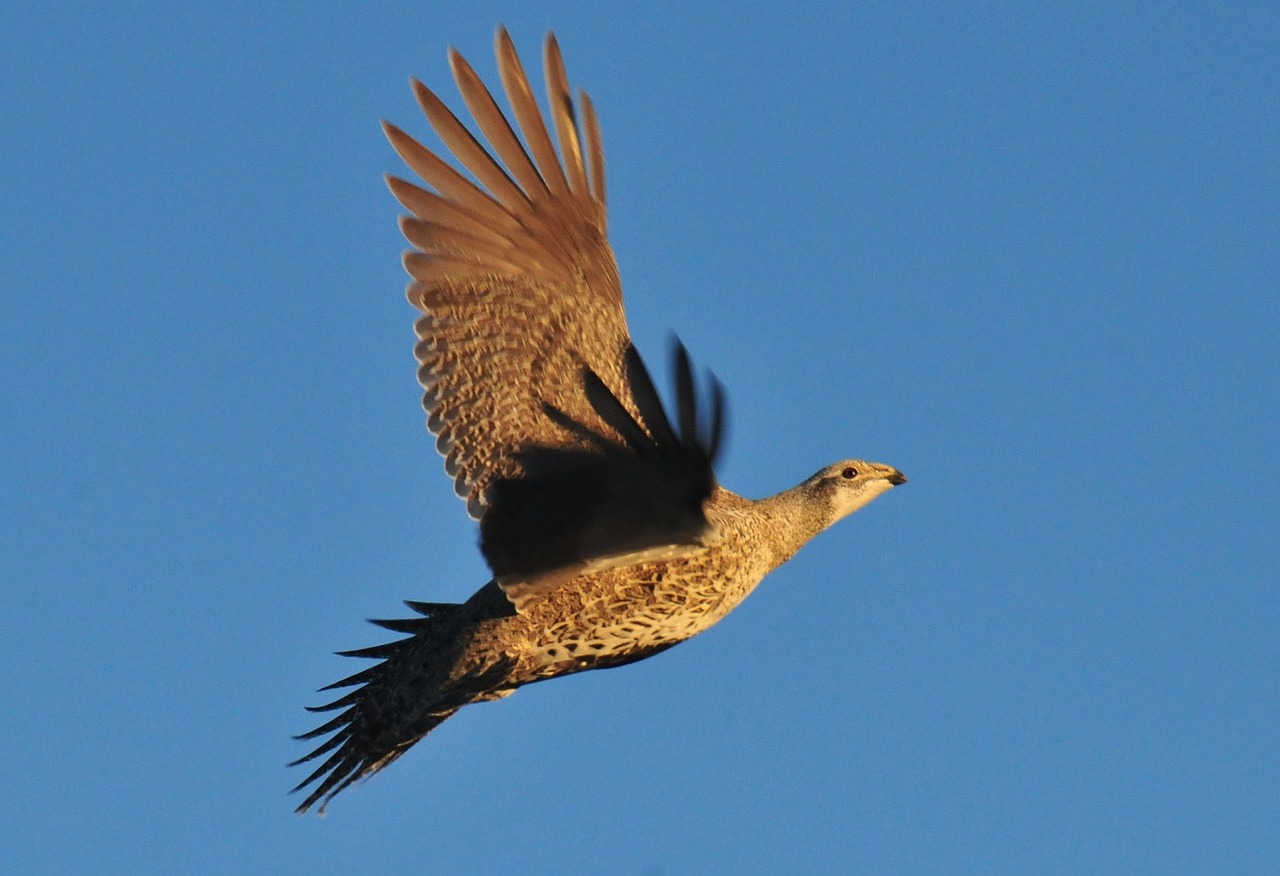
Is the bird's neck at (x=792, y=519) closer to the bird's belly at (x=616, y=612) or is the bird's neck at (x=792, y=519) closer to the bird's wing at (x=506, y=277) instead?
the bird's belly at (x=616, y=612)

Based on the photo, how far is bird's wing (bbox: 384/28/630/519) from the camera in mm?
9391

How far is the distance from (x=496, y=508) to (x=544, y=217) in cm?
180

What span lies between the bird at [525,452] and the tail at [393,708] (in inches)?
0.4

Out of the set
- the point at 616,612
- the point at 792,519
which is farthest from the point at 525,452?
the point at 792,519

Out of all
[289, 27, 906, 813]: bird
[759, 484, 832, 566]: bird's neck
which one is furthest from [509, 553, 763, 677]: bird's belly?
[759, 484, 832, 566]: bird's neck

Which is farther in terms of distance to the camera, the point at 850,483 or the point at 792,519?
the point at 850,483

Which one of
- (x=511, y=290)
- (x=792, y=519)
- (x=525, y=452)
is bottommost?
(x=792, y=519)

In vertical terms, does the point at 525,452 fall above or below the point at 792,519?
above

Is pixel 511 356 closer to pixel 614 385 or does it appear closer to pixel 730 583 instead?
pixel 614 385

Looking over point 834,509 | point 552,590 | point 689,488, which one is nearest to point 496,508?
point 552,590

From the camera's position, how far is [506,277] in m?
9.62

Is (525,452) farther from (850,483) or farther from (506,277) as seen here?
(850,483)

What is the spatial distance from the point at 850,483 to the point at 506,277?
2.52m

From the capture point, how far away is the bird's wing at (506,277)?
9.39 meters
